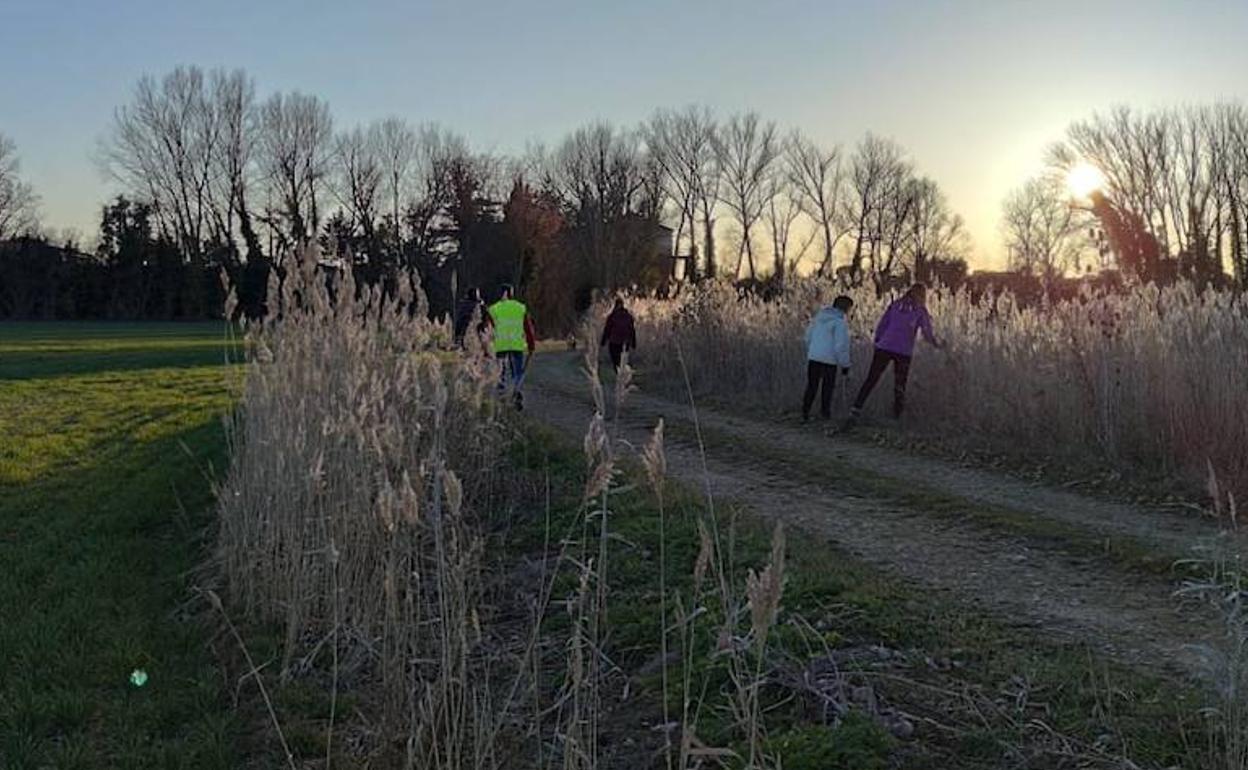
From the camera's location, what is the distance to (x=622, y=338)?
55.5 feet

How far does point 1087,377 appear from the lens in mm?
9617

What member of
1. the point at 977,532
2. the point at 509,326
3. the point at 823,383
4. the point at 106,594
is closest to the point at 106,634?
the point at 106,594

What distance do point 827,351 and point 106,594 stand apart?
28.0 feet

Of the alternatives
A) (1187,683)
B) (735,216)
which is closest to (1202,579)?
(1187,683)

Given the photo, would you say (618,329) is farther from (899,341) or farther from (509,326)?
(899,341)

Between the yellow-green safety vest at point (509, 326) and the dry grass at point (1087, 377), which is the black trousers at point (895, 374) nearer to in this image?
the dry grass at point (1087, 377)

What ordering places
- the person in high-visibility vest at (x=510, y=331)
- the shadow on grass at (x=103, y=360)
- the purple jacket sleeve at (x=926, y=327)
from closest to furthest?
the purple jacket sleeve at (x=926, y=327), the person in high-visibility vest at (x=510, y=331), the shadow on grass at (x=103, y=360)

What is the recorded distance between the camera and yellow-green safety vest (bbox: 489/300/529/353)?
43.1ft

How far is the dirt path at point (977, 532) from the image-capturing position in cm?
471

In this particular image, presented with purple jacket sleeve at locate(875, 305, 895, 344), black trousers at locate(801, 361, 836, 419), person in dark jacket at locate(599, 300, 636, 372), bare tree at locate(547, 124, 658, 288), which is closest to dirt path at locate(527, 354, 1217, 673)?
black trousers at locate(801, 361, 836, 419)

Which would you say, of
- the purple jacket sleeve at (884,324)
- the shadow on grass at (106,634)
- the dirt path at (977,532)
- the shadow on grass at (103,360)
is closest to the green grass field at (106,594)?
the shadow on grass at (106,634)

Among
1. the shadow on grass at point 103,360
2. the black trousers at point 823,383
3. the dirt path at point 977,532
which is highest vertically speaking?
the black trousers at point 823,383

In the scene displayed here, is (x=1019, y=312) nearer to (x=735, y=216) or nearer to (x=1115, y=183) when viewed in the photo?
(x=1115, y=183)

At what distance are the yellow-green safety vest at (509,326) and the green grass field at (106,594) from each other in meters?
3.51
